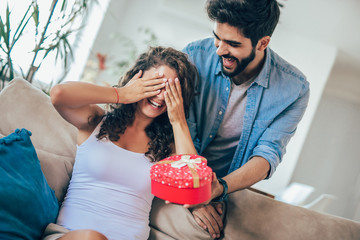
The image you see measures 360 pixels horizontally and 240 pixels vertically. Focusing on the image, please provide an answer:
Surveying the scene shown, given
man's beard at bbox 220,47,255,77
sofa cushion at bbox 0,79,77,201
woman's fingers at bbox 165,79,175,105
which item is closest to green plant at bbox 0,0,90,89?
sofa cushion at bbox 0,79,77,201

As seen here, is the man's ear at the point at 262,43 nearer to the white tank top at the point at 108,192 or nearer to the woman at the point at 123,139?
the woman at the point at 123,139

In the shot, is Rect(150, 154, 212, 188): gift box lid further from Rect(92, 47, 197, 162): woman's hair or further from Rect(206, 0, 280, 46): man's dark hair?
Rect(206, 0, 280, 46): man's dark hair

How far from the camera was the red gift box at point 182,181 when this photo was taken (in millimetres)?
1166

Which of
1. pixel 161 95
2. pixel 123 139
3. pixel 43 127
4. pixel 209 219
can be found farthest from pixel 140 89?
pixel 209 219

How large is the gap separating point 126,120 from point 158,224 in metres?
0.57

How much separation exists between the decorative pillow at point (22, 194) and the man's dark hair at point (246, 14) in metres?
1.08

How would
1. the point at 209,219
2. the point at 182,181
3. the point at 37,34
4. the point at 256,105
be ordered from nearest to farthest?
the point at 182,181
the point at 209,219
the point at 256,105
the point at 37,34

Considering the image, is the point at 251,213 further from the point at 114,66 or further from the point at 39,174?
the point at 114,66

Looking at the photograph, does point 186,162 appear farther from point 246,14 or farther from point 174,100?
point 246,14

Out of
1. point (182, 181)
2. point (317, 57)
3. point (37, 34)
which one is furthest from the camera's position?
point (317, 57)

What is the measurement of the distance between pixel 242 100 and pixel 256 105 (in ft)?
0.33

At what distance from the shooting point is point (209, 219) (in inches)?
65.0

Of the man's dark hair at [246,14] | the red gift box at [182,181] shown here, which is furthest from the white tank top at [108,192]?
the man's dark hair at [246,14]

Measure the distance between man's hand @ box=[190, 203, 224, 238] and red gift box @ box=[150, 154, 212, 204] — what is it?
46 cm
